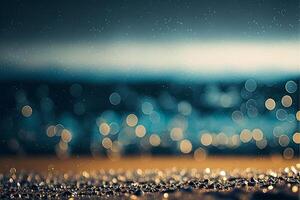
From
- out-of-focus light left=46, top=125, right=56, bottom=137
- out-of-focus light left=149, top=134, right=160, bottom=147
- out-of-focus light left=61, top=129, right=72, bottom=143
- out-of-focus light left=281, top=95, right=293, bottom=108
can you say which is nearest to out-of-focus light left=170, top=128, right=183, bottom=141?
out-of-focus light left=149, top=134, right=160, bottom=147

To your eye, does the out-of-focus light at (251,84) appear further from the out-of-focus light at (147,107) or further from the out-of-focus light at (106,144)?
the out-of-focus light at (147,107)

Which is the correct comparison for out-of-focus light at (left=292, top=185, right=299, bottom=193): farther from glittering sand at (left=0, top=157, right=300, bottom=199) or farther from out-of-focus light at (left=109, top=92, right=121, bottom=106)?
out-of-focus light at (left=109, top=92, right=121, bottom=106)

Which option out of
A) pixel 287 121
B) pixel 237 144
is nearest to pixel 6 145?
pixel 237 144

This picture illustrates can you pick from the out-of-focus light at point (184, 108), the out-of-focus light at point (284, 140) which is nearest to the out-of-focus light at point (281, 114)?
the out-of-focus light at point (284, 140)

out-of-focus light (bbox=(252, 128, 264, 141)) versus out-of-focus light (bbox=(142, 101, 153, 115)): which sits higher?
out-of-focus light (bbox=(142, 101, 153, 115))

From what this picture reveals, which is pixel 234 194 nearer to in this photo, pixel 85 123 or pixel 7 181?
pixel 7 181
